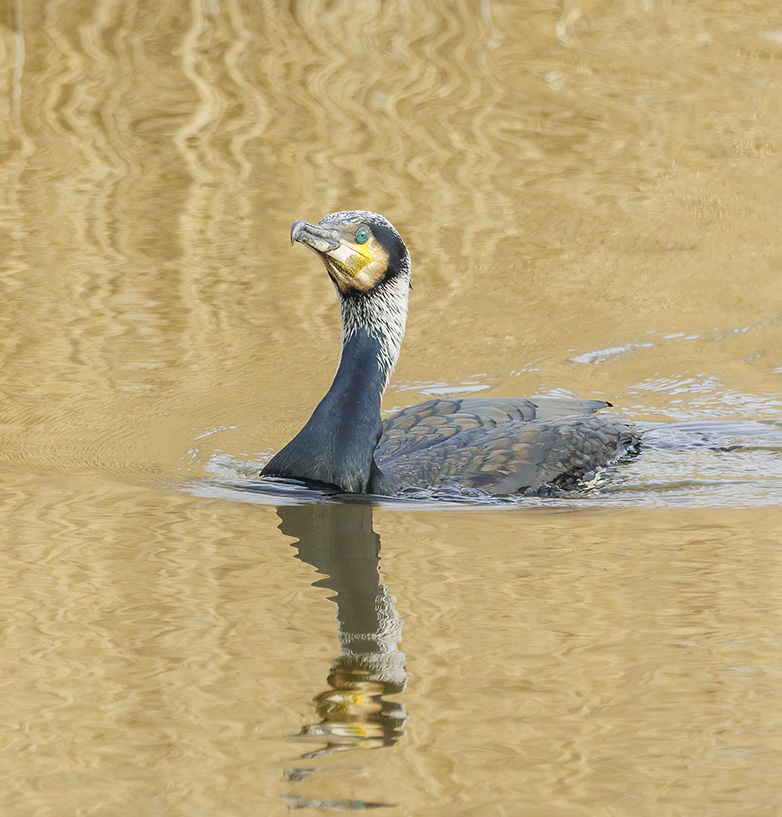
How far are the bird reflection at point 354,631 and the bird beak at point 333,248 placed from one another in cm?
104

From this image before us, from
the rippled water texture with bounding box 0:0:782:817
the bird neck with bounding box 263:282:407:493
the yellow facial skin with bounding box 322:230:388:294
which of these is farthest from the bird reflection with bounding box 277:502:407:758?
the yellow facial skin with bounding box 322:230:388:294

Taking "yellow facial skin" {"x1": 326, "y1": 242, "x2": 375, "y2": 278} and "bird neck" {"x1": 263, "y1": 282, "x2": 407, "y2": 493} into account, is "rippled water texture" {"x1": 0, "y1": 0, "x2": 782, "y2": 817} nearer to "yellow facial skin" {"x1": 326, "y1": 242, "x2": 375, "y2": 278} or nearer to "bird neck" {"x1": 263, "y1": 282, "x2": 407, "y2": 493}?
"bird neck" {"x1": 263, "y1": 282, "x2": 407, "y2": 493}

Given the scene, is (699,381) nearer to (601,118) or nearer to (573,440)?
(573,440)

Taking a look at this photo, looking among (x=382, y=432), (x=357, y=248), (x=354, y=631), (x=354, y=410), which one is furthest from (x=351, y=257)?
(x=354, y=631)

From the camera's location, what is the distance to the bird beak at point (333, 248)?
6137 mm

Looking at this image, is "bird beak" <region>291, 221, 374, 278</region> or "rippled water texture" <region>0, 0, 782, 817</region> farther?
"bird beak" <region>291, 221, 374, 278</region>

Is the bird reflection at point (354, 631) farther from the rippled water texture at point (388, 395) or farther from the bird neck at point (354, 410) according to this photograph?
the bird neck at point (354, 410)

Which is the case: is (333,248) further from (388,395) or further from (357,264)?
(388,395)

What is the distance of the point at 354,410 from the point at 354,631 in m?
1.80

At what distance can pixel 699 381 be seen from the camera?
8.80 m

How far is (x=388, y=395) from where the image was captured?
8539 millimetres

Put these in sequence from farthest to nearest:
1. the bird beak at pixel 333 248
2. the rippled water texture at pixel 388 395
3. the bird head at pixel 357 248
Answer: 1. the bird head at pixel 357 248
2. the bird beak at pixel 333 248
3. the rippled water texture at pixel 388 395

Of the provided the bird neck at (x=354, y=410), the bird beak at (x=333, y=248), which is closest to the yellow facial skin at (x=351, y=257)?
the bird beak at (x=333, y=248)

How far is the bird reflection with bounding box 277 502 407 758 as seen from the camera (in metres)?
3.97
